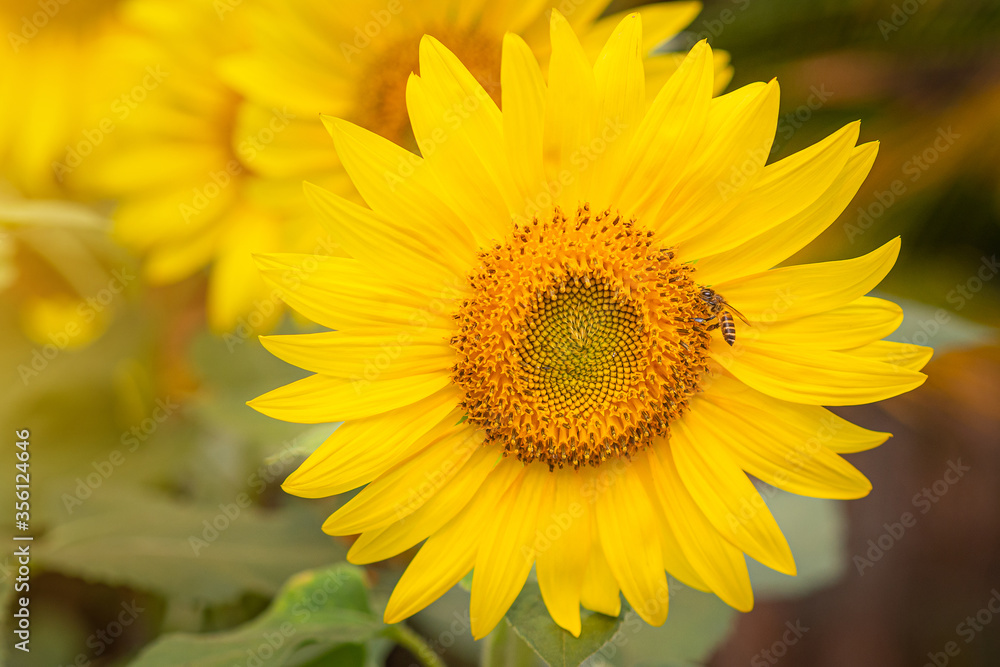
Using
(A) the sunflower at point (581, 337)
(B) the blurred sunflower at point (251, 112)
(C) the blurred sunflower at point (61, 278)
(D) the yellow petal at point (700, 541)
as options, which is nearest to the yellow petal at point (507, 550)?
(A) the sunflower at point (581, 337)

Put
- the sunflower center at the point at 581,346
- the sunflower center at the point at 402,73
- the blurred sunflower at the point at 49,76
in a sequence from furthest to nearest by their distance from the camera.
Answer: the blurred sunflower at the point at 49,76 → the sunflower center at the point at 402,73 → the sunflower center at the point at 581,346

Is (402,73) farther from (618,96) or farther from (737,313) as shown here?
(737,313)

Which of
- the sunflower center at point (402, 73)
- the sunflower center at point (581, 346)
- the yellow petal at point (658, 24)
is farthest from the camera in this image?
the sunflower center at point (402, 73)

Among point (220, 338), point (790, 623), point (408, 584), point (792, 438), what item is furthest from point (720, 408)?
point (790, 623)

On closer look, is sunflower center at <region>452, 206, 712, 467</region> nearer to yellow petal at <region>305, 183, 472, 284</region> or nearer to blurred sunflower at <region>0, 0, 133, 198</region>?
yellow petal at <region>305, 183, 472, 284</region>

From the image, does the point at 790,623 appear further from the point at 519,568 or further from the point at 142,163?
the point at 142,163

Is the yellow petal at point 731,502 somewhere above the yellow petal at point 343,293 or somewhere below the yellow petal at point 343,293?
above

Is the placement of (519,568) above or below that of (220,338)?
above

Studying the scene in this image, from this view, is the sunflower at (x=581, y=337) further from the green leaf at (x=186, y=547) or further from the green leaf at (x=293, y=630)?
the green leaf at (x=186, y=547)
